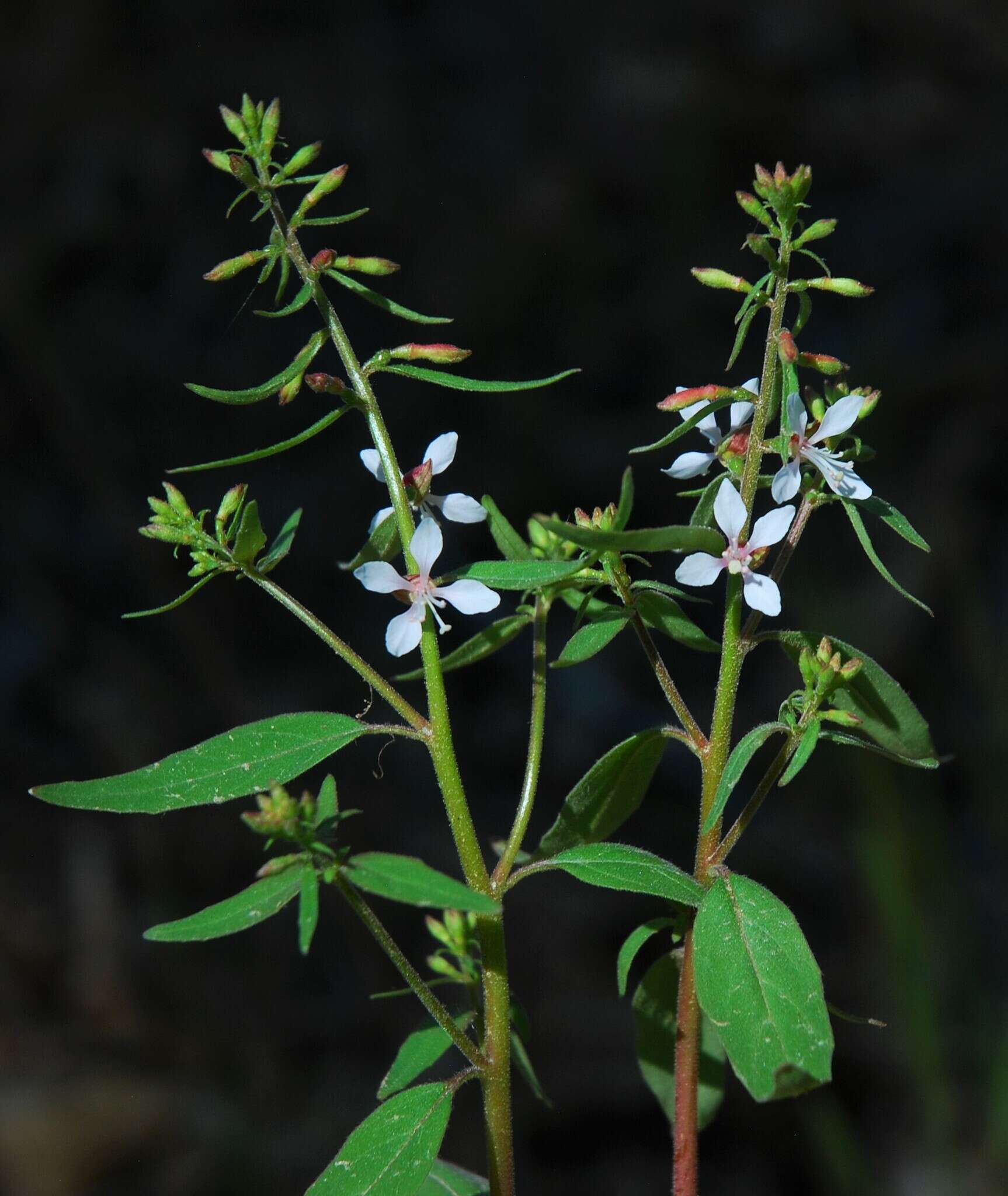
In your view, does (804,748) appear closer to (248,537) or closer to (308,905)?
(308,905)

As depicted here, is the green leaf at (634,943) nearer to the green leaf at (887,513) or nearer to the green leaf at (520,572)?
the green leaf at (520,572)

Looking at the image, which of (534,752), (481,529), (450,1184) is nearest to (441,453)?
(534,752)

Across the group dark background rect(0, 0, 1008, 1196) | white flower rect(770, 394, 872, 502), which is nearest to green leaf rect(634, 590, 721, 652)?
white flower rect(770, 394, 872, 502)

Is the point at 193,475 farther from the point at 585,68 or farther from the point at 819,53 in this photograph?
the point at 819,53

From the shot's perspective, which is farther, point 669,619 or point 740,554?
point 669,619

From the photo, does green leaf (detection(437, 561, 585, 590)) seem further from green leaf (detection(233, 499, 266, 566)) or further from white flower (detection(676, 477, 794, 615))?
green leaf (detection(233, 499, 266, 566))

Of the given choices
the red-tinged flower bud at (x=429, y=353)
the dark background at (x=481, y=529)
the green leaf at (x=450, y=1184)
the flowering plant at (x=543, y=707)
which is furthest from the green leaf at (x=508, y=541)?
the dark background at (x=481, y=529)
